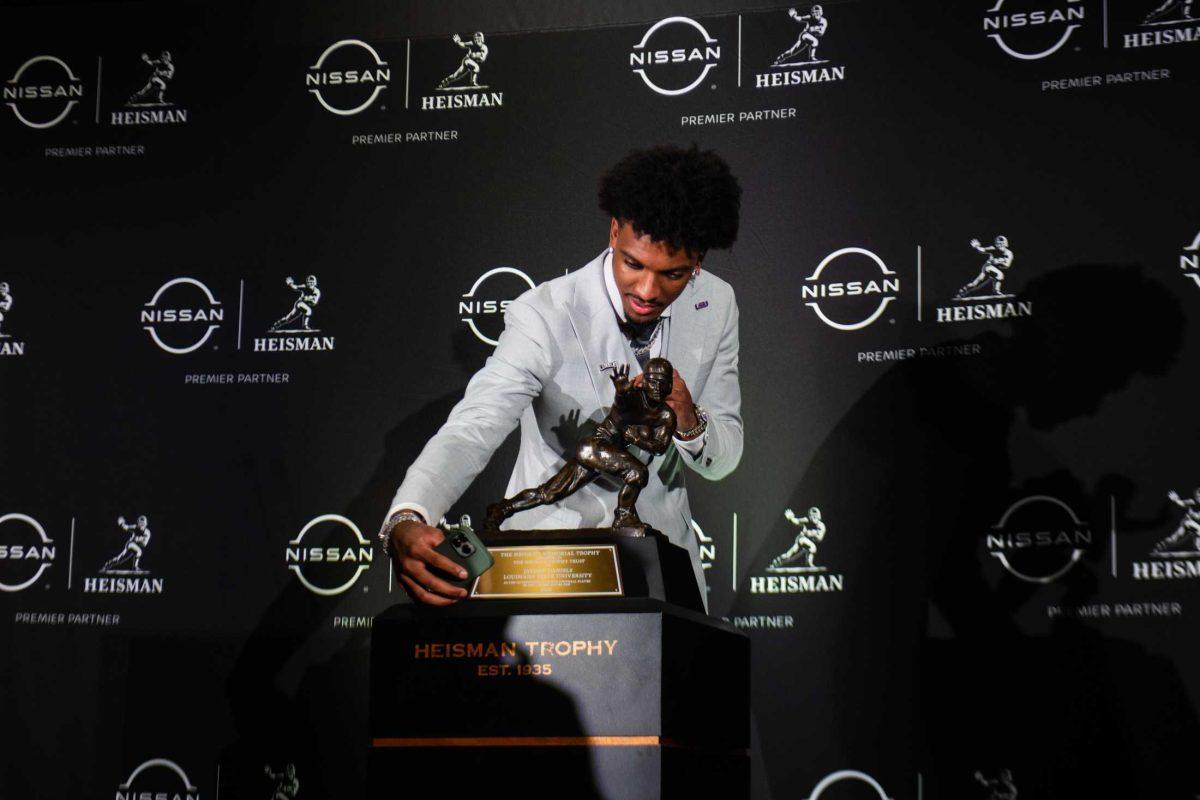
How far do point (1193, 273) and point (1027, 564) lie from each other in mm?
955

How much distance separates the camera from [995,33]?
4.42m

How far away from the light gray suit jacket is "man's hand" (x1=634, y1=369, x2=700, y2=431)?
0.14m

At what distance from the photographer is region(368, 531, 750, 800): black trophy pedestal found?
261cm

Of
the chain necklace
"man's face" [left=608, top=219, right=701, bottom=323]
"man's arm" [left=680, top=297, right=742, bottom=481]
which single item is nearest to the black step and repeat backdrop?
"man's arm" [left=680, top=297, right=742, bottom=481]

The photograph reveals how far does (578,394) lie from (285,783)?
5.74ft

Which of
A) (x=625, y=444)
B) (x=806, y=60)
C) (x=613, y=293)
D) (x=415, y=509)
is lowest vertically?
(x=415, y=509)

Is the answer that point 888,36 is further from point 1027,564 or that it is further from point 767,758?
point 767,758

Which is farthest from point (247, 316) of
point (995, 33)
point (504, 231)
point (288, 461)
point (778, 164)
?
point (995, 33)

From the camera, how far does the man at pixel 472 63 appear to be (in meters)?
4.80

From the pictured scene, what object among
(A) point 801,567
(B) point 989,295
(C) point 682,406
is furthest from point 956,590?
(C) point 682,406

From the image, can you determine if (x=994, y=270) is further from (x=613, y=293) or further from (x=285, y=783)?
(x=285, y=783)

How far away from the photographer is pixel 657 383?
9.59ft

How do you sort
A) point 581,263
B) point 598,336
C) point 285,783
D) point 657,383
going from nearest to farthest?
point 657,383
point 598,336
point 285,783
point 581,263

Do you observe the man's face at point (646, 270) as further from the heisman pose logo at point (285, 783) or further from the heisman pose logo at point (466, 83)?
the heisman pose logo at point (285, 783)
